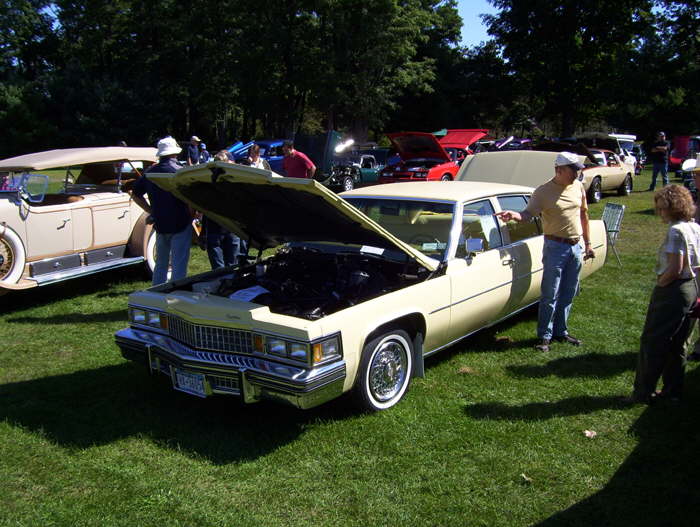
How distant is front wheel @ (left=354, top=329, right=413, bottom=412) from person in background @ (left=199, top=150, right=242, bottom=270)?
302cm

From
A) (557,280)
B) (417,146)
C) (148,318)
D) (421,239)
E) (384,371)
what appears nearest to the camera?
(384,371)

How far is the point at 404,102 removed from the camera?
4406cm

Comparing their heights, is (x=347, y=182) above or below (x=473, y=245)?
below

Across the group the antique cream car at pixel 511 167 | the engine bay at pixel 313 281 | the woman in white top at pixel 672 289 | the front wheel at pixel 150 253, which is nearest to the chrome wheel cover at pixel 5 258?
the front wheel at pixel 150 253

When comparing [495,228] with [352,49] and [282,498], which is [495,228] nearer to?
[282,498]

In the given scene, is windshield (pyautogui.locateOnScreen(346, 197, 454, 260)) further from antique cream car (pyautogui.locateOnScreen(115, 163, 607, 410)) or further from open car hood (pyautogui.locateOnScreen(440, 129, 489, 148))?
open car hood (pyautogui.locateOnScreen(440, 129, 489, 148))

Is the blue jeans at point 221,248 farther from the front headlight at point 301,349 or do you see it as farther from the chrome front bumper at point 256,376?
the front headlight at point 301,349

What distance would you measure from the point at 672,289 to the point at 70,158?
682 centimetres

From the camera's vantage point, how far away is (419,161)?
17453mm

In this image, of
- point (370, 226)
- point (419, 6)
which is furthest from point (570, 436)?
Result: point (419, 6)

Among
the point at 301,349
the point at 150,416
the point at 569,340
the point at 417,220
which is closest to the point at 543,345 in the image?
the point at 569,340

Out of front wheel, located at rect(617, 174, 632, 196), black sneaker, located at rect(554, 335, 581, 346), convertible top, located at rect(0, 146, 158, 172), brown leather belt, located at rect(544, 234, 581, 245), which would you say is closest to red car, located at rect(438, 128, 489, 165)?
front wheel, located at rect(617, 174, 632, 196)

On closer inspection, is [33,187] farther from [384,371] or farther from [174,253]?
[384,371]

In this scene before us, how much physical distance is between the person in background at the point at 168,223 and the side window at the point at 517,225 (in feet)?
10.5
